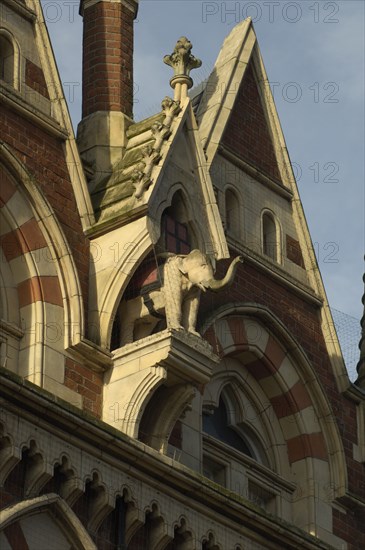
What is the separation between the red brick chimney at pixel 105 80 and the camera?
2852 centimetres

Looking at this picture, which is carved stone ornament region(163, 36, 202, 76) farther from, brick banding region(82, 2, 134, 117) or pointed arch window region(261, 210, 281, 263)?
pointed arch window region(261, 210, 281, 263)

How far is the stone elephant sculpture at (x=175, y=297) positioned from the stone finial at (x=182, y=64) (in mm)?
2958

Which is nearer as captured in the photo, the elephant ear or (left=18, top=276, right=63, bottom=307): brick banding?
(left=18, top=276, right=63, bottom=307): brick banding

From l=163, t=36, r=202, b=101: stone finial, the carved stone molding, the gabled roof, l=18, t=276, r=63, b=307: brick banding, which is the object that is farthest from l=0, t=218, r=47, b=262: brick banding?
l=163, t=36, r=202, b=101: stone finial

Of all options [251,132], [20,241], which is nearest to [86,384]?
[20,241]

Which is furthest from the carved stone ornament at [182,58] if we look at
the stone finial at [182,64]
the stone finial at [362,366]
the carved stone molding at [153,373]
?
the stone finial at [362,366]

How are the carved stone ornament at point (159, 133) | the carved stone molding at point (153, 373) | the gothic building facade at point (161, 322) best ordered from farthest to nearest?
the carved stone ornament at point (159, 133)
the carved stone molding at point (153, 373)
the gothic building facade at point (161, 322)

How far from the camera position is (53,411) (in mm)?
23297

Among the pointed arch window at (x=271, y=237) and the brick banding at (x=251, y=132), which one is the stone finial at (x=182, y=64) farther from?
the pointed arch window at (x=271, y=237)

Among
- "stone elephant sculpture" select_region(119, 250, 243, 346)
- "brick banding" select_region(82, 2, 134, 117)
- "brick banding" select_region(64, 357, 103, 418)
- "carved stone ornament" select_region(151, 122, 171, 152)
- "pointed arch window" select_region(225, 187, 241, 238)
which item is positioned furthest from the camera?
"pointed arch window" select_region(225, 187, 241, 238)

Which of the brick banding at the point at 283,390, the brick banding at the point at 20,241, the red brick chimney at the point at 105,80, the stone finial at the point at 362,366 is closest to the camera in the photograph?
the brick banding at the point at 20,241

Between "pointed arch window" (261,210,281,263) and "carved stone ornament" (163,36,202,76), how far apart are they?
3011 mm

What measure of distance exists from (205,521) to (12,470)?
3165mm

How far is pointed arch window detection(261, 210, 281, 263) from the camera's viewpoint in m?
30.4
